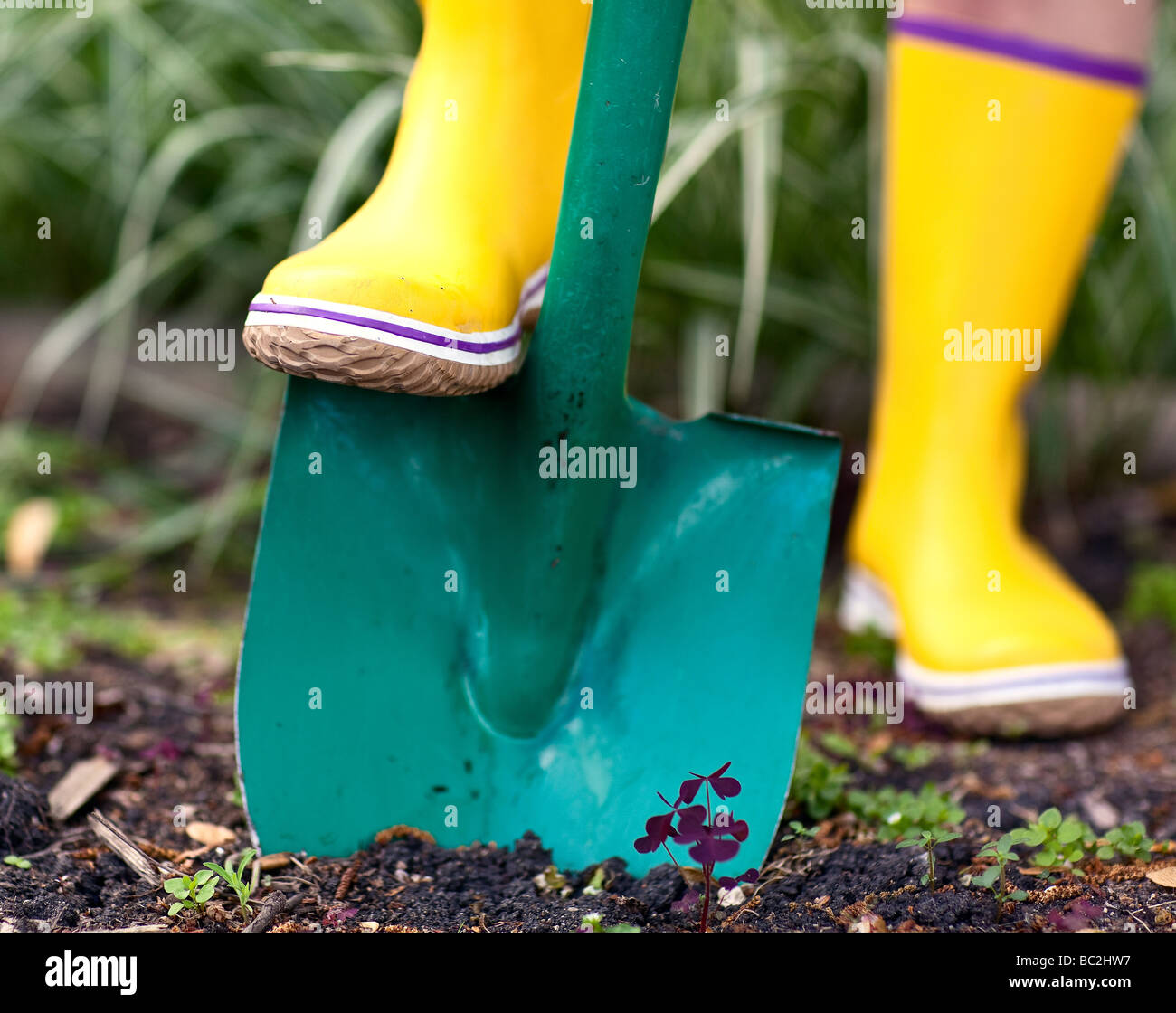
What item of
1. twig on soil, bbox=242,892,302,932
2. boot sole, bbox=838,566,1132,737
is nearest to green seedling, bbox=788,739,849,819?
boot sole, bbox=838,566,1132,737

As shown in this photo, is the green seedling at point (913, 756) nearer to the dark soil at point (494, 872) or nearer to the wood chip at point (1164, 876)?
the dark soil at point (494, 872)

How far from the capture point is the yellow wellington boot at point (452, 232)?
2.43 feet

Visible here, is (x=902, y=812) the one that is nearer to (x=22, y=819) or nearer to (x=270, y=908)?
(x=270, y=908)

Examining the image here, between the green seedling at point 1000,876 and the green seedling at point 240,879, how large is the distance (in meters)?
0.48

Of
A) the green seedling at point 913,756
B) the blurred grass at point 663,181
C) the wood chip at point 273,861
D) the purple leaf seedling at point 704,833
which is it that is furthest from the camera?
the blurred grass at point 663,181

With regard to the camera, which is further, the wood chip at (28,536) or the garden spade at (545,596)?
the wood chip at (28,536)

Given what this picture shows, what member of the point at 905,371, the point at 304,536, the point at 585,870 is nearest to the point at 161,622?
the point at 304,536

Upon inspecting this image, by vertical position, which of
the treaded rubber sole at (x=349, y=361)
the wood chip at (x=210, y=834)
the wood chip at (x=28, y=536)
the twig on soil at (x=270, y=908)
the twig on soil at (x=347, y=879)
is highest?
the treaded rubber sole at (x=349, y=361)

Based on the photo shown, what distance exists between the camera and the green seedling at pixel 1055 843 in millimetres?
820

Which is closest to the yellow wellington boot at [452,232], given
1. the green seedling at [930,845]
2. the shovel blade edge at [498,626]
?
the shovel blade edge at [498,626]

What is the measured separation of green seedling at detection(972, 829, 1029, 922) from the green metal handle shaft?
408mm

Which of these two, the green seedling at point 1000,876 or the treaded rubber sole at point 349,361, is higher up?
the treaded rubber sole at point 349,361

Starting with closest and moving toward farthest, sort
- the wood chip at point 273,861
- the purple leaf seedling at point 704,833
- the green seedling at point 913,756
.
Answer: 1. the purple leaf seedling at point 704,833
2. the wood chip at point 273,861
3. the green seedling at point 913,756

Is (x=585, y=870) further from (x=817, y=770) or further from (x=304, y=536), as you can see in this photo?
(x=304, y=536)
